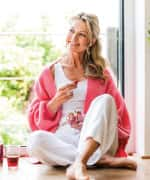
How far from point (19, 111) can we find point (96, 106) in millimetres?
886

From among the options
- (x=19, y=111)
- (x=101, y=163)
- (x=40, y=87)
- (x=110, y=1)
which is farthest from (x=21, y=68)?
(x=101, y=163)

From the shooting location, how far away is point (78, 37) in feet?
9.19

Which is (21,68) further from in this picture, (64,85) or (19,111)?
(64,85)

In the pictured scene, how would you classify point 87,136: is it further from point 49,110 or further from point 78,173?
point 49,110

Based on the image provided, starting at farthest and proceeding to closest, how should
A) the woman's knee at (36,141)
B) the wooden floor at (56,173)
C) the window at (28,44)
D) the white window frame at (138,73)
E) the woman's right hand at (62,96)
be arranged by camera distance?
the window at (28,44) → the white window frame at (138,73) → the woman's right hand at (62,96) → the woman's knee at (36,141) → the wooden floor at (56,173)

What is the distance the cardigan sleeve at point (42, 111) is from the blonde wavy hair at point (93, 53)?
0.85ft

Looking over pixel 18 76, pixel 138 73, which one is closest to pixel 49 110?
pixel 18 76

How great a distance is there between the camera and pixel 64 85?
2.77 meters

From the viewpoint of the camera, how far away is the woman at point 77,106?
2.60m

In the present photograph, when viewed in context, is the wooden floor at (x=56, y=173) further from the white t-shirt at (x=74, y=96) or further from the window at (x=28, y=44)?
the window at (x=28, y=44)

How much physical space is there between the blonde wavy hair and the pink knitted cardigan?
0.16ft

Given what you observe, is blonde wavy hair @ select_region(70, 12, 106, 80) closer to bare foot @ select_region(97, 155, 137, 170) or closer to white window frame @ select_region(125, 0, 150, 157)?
white window frame @ select_region(125, 0, 150, 157)

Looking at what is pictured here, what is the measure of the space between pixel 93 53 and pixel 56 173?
77cm

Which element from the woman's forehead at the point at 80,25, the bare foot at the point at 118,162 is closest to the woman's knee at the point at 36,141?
the bare foot at the point at 118,162
